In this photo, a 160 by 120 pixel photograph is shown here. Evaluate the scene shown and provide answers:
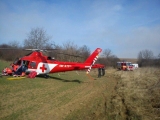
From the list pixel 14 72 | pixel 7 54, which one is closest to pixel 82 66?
pixel 14 72

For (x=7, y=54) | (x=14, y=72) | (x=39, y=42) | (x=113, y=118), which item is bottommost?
(x=113, y=118)

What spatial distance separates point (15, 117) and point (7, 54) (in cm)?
4679

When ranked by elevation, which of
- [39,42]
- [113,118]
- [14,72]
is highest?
[39,42]

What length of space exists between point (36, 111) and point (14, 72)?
10.2 m

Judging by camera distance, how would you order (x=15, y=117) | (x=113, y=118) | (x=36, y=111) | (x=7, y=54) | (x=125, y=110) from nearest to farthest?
(x=15, y=117) < (x=113, y=118) < (x=36, y=111) < (x=125, y=110) < (x=7, y=54)

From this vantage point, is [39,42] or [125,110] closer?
[125,110]

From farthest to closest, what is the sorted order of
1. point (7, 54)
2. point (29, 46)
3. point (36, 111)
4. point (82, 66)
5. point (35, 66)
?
point (7, 54)
point (29, 46)
point (35, 66)
point (82, 66)
point (36, 111)

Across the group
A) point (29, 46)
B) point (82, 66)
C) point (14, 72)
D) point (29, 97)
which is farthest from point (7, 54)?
point (29, 97)

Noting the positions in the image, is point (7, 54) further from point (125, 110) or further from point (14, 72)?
point (125, 110)

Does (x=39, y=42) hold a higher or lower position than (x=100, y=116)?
higher

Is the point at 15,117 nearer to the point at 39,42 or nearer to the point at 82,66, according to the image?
the point at 82,66

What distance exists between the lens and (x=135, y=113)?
6.02m

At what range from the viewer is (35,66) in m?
16.0

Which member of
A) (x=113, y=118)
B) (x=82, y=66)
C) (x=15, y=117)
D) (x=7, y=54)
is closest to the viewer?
(x=15, y=117)
